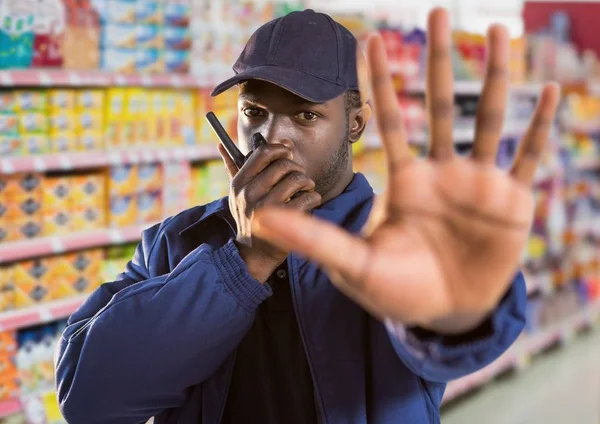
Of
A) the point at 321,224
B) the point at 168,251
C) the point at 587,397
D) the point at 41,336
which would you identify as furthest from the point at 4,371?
the point at 587,397

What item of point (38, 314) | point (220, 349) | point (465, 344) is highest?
point (465, 344)

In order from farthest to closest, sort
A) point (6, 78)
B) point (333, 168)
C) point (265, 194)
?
1. point (6, 78)
2. point (333, 168)
3. point (265, 194)

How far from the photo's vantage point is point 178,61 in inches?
144

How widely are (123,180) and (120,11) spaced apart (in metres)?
0.79

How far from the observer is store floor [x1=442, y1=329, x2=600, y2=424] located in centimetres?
448

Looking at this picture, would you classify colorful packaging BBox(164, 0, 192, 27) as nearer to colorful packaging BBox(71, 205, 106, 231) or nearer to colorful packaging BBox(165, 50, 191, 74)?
colorful packaging BBox(165, 50, 191, 74)

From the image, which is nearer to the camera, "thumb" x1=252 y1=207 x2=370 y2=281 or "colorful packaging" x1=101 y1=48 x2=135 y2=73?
"thumb" x1=252 y1=207 x2=370 y2=281

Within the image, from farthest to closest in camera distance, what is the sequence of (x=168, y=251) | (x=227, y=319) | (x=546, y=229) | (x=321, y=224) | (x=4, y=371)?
(x=546, y=229) → (x=4, y=371) → (x=168, y=251) → (x=227, y=319) → (x=321, y=224)

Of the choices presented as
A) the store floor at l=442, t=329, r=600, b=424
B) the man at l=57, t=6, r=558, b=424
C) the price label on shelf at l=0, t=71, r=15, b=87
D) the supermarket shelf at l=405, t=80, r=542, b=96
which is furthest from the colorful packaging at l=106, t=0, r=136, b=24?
the store floor at l=442, t=329, r=600, b=424

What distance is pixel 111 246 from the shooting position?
365cm

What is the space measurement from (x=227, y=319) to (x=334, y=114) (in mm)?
498

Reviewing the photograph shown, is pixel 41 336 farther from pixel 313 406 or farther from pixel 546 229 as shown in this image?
pixel 546 229

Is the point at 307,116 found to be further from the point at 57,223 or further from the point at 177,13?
the point at 177,13

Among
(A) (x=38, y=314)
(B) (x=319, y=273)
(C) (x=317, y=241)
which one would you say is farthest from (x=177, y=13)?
(C) (x=317, y=241)
